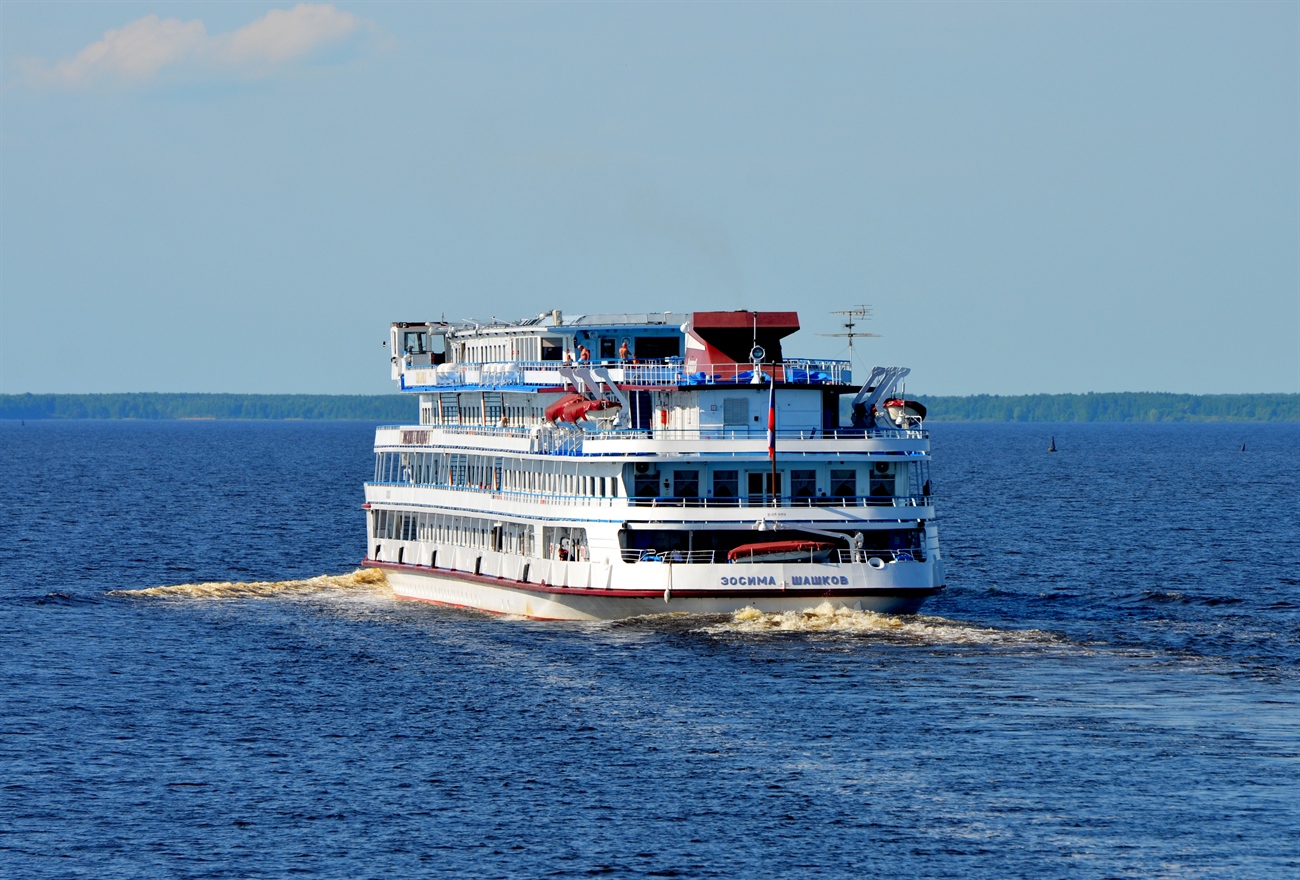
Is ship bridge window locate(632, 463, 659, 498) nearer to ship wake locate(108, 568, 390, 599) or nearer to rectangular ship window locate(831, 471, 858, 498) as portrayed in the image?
rectangular ship window locate(831, 471, 858, 498)

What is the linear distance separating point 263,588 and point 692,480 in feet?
74.9

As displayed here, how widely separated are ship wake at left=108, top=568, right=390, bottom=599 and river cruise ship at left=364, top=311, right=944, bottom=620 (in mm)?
8569

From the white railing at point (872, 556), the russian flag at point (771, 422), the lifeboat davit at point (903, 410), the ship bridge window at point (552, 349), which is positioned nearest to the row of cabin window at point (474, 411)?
the ship bridge window at point (552, 349)

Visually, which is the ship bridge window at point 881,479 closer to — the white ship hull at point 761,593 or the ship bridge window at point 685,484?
the white ship hull at point 761,593

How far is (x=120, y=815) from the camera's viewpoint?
36156 millimetres

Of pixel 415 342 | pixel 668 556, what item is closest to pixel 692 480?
pixel 668 556

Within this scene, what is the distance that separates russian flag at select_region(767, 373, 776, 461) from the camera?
54.2 metres

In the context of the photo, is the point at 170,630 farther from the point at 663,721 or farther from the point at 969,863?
the point at 969,863

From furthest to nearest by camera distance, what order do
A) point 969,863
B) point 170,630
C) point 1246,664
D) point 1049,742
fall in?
point 170,630 < point 1246,664 < point 1049,742 < point 969,863

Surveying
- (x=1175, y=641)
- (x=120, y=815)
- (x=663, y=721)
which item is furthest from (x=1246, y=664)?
(x=120, y=815)

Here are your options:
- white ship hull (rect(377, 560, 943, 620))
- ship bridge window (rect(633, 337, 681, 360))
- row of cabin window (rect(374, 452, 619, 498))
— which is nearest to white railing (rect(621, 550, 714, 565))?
white ship hull (rect(377, 560, 943, 620))

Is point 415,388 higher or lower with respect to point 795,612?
higher

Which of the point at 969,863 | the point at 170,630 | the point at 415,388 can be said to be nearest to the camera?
the point at 969,863

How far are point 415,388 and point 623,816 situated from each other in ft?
131
